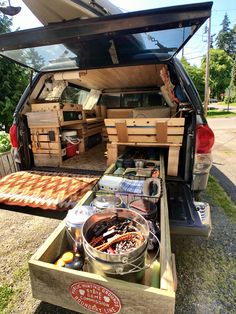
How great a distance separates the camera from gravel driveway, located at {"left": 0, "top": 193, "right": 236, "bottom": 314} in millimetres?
1460

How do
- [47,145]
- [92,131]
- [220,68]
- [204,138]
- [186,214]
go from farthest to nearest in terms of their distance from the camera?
[220,68] → [92,131] → [47,145] → [204,138] → [186,214]

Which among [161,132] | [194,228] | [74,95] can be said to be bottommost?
[194,228]

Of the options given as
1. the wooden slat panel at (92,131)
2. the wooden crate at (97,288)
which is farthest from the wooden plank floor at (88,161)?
the wooden crate at (97,288)

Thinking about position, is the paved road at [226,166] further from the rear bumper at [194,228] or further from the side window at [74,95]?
the side window at [74,95]

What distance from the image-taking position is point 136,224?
1.20m

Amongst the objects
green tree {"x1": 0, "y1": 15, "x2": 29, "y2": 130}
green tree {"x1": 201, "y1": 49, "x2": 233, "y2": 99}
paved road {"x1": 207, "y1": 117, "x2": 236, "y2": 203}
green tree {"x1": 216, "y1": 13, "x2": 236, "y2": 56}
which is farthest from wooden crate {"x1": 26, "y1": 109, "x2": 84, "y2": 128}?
green tree {"x1": 216, "y1": 13, "x2": 236, "y2": 56}

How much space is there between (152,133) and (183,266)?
4.57 ft

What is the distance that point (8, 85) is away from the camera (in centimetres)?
740

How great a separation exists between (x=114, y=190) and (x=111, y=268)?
0.89 m

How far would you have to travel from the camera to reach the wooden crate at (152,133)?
2301 millimetres

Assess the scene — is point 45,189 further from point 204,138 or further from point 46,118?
point 204,138

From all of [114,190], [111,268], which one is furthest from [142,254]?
[114,190]

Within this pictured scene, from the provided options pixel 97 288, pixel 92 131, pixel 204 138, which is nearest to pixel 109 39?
pixel 204 138

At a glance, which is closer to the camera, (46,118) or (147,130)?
(147,130)
